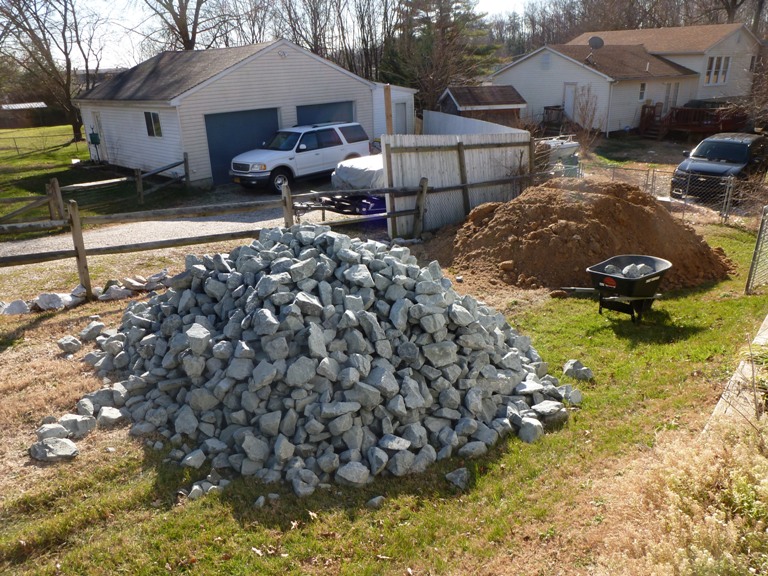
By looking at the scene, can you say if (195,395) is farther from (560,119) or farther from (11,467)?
(560,119)

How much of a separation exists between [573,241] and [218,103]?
45.6ft

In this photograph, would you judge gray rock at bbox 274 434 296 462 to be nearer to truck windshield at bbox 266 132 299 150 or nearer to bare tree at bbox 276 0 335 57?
truck windshield at bbox 266 132 299 150

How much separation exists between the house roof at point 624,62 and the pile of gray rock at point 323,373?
2706cm

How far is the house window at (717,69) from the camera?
3400 centimetres

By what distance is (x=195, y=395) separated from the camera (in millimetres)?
5594

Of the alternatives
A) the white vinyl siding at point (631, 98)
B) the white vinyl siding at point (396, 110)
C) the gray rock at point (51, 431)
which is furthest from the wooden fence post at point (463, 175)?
the white vinyl siding at point (631, 98)

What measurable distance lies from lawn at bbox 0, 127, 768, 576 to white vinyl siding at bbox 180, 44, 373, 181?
1445 centimetres

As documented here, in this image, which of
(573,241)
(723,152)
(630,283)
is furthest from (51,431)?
(723,152)

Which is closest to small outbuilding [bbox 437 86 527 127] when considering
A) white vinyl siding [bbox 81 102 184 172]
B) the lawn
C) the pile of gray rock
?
white vinyl siding [bbox 81 102 184 172]

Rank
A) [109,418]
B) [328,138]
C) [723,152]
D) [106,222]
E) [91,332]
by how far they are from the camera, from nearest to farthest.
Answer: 1. [109,418]
2. [91,332]
3. [106,222]
4. [723,152]
5. [328,138]

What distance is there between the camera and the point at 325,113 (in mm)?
22562

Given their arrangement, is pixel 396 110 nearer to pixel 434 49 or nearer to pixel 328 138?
pixel 328 138

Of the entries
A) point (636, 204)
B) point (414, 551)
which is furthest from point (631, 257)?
point (414, 551)

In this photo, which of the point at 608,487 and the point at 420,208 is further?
the point at 420,208
